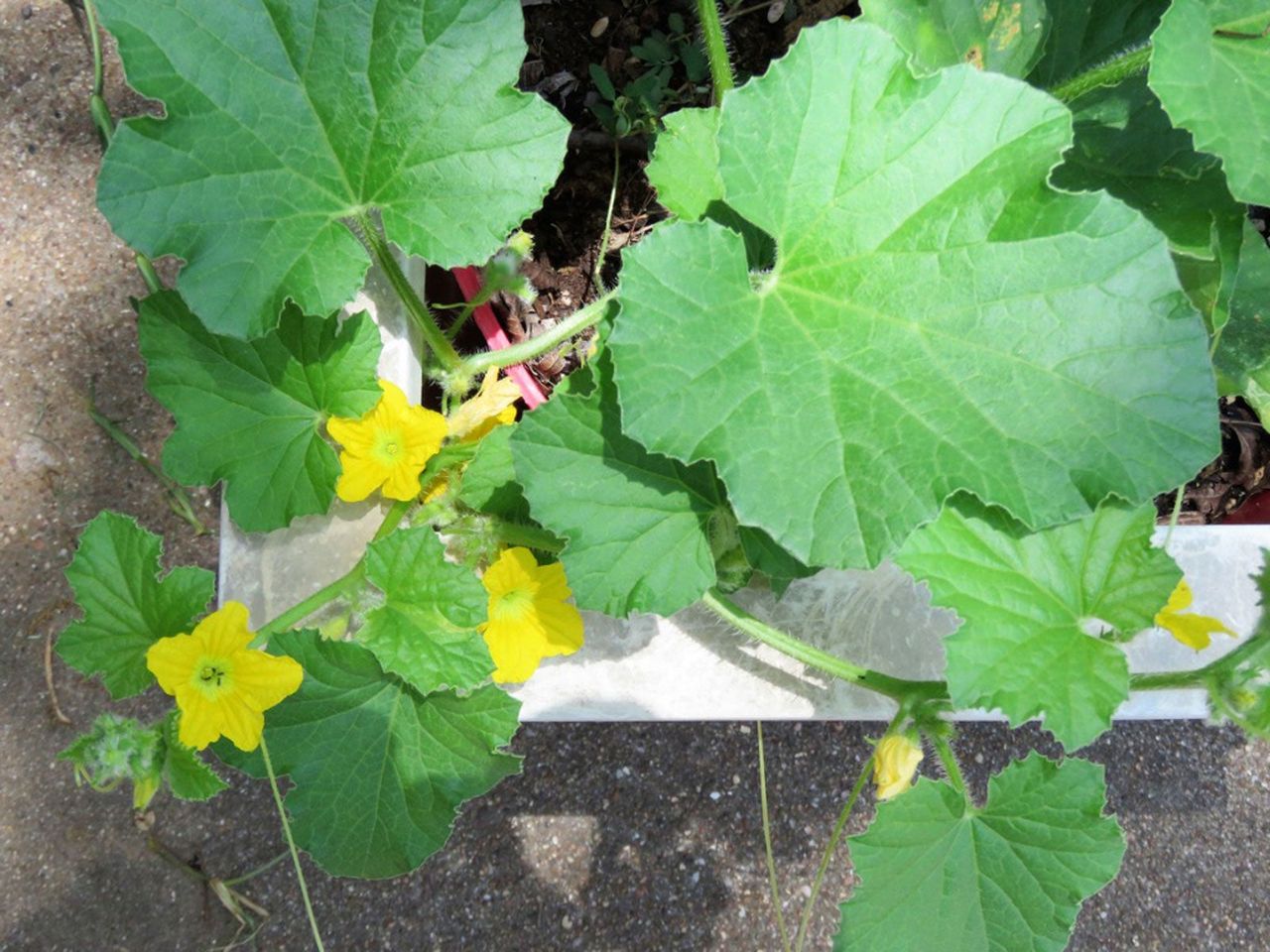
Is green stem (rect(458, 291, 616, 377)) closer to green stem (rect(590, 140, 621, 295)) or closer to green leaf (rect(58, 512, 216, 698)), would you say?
green stem (rect(590, 140, 621, 295))

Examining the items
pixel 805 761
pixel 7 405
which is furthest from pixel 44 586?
pixel 805 761

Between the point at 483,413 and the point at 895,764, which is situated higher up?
the point at 483,413

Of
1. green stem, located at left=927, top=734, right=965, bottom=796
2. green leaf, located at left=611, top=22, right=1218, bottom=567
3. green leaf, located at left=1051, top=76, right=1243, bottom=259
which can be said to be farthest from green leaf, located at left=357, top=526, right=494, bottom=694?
green leaf, located at left=1051, top=76, right=1243, bottom=259

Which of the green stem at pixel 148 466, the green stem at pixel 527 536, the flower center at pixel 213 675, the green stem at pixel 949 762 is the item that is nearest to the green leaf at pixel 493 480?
the green stem at pixel 527 536

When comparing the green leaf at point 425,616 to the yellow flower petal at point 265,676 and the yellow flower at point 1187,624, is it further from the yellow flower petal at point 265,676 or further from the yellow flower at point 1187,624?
the yellow flower at point 1187,624

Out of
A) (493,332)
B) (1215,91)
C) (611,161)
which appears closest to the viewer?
(1215,91)

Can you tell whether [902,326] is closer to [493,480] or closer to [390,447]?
[493,480]

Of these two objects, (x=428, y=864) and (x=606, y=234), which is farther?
(x=428, y=864)

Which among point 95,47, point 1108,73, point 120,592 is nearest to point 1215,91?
point 1108,73
